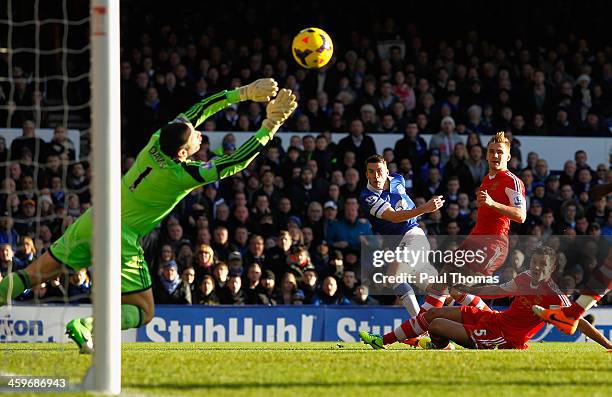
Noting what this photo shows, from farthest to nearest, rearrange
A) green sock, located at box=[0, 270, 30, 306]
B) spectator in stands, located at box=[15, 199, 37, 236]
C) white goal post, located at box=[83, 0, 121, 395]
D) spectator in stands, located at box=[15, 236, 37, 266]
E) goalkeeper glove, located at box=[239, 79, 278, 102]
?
1. spectator in stands, located at box=[15, 199, 37, 236]
2. spectator in stands, located at box=[15, 236, 37, 266]
3. green sock, located at box=[0, 270, 30, 306]
4. goalkeeper glove, located at box=[239, 79, 278, 102]
5. white goal post, located at box=[83, 0, 121, 395]

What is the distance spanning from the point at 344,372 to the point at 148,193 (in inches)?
89.4

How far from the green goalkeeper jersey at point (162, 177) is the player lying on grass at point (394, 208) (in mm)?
2619

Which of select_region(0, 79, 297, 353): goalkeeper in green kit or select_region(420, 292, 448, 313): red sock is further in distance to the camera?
select_region(420, 292, 448, 313): red sock

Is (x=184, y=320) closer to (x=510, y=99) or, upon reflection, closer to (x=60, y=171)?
(x=60, y=171)

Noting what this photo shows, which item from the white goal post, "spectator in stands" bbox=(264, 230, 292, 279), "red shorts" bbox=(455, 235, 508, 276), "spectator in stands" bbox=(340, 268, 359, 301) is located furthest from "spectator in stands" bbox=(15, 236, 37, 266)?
the white goal post

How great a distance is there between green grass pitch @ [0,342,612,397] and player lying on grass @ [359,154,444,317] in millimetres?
2125

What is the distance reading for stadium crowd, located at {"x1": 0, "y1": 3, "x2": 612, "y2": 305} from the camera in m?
15.4

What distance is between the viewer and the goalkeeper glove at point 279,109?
341 inches

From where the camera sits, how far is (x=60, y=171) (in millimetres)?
15859

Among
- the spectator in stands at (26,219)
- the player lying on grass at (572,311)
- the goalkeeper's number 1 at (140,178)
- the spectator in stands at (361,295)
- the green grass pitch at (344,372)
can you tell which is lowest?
the spectator in stands at (361,295)

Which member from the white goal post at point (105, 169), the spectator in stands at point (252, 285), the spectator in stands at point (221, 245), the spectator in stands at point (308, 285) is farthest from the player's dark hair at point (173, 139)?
the spectator in stands at point (221, 245)

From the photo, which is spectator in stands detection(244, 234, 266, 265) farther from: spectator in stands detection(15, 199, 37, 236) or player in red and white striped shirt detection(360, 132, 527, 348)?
player in red and white striped shirt detection(360, 132, 527, 348)

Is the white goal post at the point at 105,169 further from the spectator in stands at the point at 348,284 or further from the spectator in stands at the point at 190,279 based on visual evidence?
the spectator in stands at the point at 348,284

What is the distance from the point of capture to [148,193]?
29.5 feet
